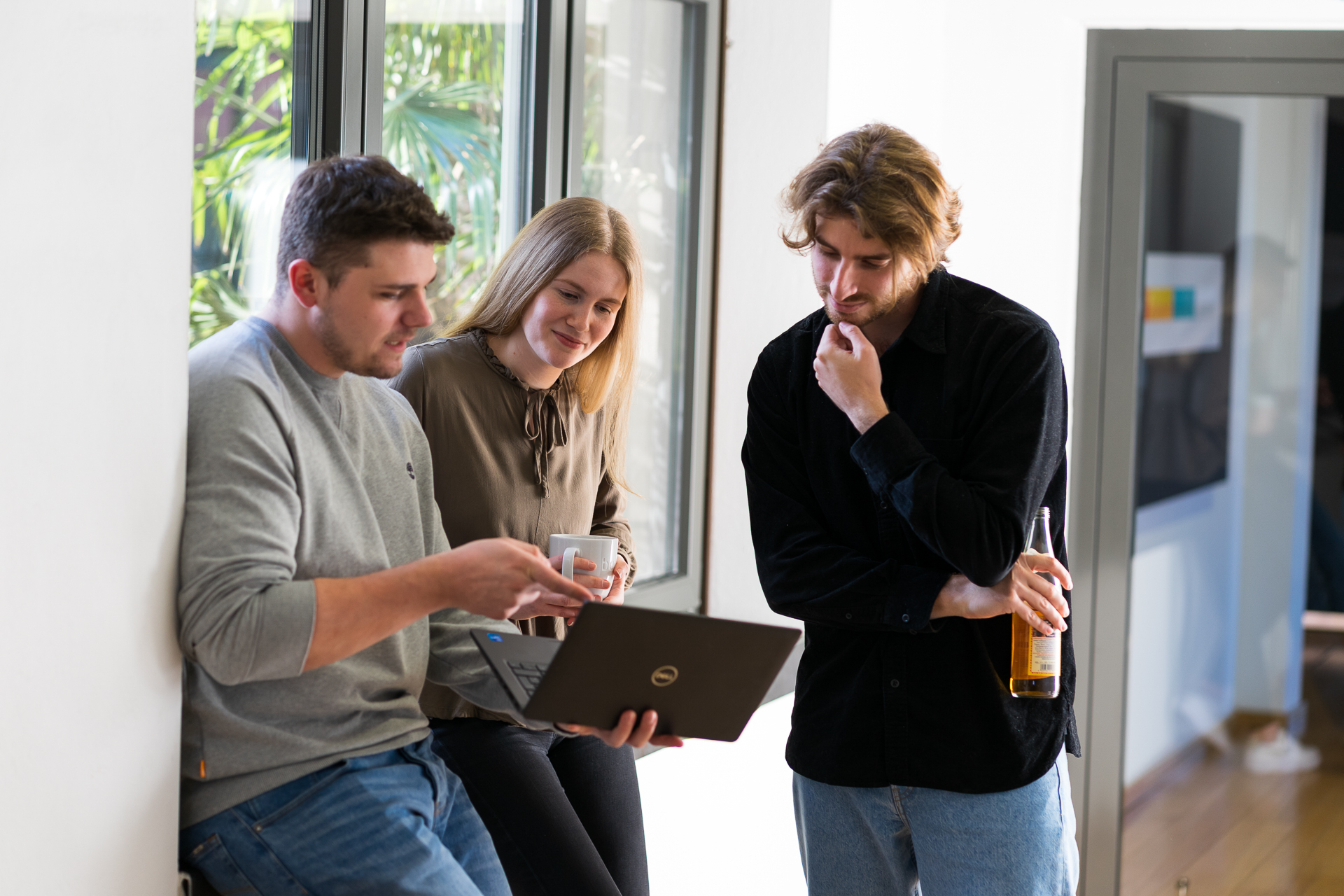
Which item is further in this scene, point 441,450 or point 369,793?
point 441,450

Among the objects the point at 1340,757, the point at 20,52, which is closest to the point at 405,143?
the point at 20,52

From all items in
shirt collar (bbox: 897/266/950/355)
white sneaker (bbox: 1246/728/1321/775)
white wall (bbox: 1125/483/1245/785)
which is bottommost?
white sneaker (bbox: 1246/728/1321/775)

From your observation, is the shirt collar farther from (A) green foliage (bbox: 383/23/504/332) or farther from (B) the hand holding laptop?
(A) green foliage (bbox: 383/23/504/332)

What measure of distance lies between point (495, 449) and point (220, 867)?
73 cm

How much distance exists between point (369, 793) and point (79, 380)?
1.69ft

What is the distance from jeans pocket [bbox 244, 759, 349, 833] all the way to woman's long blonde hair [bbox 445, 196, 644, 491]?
0.83 meters

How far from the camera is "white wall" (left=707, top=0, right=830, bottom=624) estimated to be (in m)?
3.24

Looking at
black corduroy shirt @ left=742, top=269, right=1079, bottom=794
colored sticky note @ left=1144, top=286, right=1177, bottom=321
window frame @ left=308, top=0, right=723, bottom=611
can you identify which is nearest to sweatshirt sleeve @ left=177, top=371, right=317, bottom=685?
black corduroy shirt @ left=742, top=269, right=1079, bottom=794

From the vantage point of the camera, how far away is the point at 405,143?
8.34 ft

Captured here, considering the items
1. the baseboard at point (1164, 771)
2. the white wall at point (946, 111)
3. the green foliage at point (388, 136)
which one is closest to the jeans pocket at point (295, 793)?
the green foliage at point (388, 136)

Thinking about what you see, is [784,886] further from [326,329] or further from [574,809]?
[326,329]

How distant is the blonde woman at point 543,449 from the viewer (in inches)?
64.2

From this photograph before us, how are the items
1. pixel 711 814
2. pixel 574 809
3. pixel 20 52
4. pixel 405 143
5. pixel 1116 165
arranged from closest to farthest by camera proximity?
pixel 20 52 < pixel 574 809 < pixel 405 143 < pixel 711 814 < pixel 1116 165

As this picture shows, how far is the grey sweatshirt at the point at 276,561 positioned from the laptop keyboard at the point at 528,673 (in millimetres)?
121
